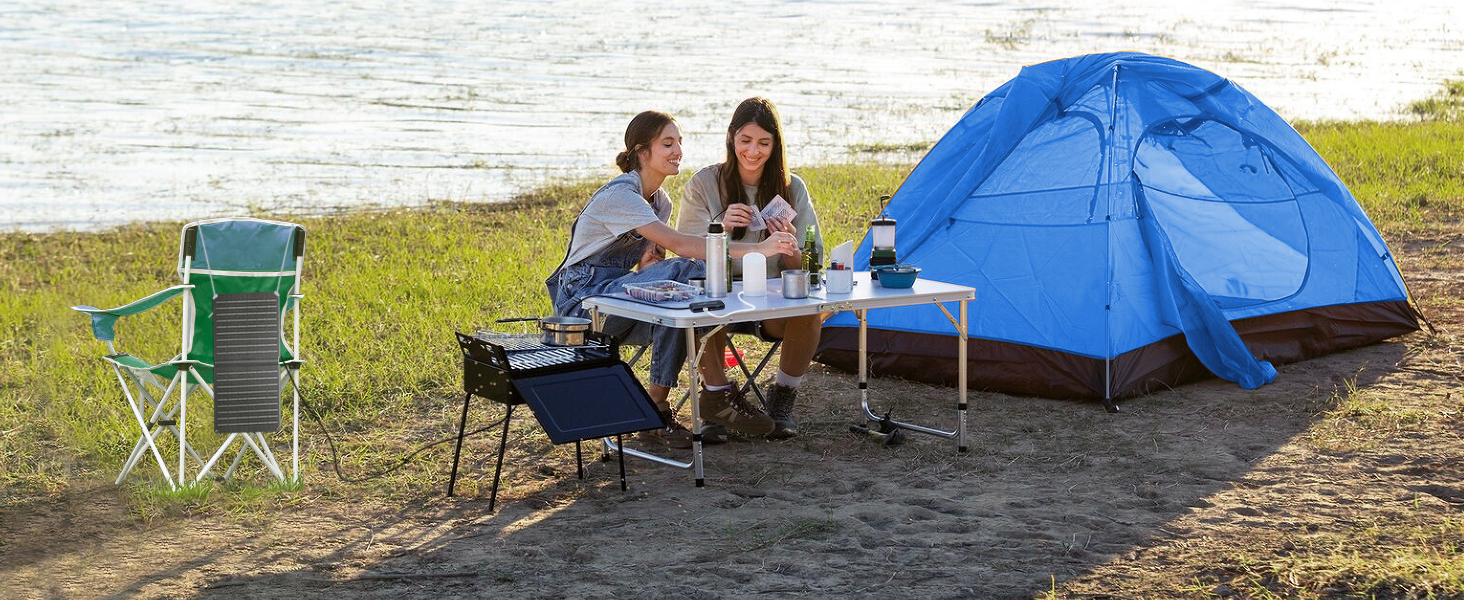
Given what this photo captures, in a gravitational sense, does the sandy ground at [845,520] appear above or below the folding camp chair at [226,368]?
below

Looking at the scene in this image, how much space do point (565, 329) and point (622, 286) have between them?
310 mm

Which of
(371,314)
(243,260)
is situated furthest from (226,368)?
(371,314)

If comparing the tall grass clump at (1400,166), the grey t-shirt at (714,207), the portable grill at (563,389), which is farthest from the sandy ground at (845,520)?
the tall grass clump at (1400,166)

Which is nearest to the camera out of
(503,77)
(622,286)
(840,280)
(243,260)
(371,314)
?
(840,280)

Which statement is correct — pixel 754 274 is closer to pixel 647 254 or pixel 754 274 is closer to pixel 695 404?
pixel 695 404

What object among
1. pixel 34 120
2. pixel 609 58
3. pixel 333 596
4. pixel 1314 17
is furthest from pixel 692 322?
pixel 1314 17

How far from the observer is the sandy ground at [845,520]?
3.56 metres

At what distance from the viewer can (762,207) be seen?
16.4 feet

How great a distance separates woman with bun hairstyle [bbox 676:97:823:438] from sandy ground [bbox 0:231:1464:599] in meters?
0.23

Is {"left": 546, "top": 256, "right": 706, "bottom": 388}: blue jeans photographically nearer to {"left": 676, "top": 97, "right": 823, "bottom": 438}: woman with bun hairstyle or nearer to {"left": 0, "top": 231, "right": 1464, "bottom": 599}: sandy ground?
{"left": 676, "top": 97, "right": 823, "bottom": 438}: woman with bun hairstyle

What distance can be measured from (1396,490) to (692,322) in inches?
84.3

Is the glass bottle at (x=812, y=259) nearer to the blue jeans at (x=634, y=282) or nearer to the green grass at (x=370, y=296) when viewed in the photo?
the blue jeans at (x=634, y=282)

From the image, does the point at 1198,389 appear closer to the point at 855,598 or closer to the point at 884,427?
the point at 884,427

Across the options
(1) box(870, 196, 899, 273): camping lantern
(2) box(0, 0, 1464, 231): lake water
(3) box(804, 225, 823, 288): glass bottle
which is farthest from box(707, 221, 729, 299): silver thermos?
(2) box(0, 0, 1464, 231): lake water
